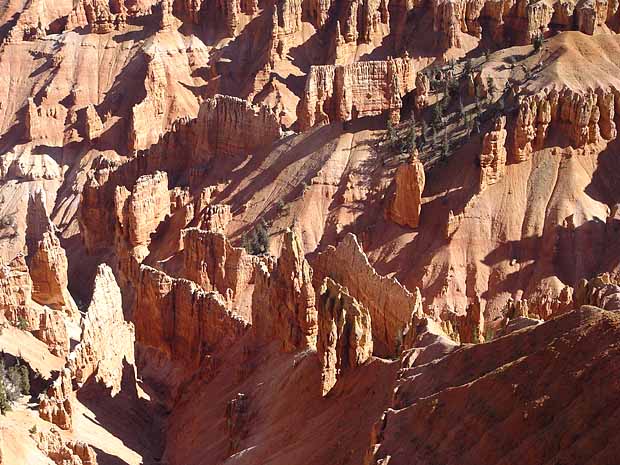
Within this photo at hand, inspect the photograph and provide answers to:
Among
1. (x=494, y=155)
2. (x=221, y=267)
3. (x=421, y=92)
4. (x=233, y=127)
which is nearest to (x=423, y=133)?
(x=421, y=92)

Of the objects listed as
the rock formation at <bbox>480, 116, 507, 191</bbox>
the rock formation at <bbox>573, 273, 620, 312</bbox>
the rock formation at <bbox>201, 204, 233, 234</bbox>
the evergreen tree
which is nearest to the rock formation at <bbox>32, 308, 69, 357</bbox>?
the rock formation at <bbox>201, 204, 233, 234</bbox>

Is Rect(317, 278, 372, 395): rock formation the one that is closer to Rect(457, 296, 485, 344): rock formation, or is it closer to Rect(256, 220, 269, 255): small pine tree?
Rect(457, 296, 485, 344): rock formation

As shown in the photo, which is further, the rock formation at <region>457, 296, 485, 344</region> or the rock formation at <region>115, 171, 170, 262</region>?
the rock formation at <region>115, 171, 170, 262</region>

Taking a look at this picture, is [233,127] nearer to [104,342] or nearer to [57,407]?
[104,342]

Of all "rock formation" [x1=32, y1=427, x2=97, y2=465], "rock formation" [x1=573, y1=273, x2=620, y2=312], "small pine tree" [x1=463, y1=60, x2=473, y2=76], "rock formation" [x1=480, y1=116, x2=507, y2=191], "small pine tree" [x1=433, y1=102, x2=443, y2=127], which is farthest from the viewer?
"small pine tree" [x1=463, y1=60, x2=473, y2=76]

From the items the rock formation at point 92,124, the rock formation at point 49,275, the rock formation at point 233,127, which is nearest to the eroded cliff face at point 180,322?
the rock formation at point 49,275

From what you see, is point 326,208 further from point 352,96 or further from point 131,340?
point 131,340

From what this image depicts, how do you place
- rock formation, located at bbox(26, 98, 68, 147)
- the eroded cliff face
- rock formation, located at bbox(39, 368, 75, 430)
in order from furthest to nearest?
rock formation, located at bbox(26, 98, 68, 147)
the eroded cliff face
rock formation, located at bbox(39, 368, 75, 430)

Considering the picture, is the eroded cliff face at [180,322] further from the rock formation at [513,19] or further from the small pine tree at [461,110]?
the rock formation at [513,19]
